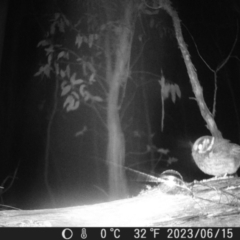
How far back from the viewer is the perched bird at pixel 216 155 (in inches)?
54.0

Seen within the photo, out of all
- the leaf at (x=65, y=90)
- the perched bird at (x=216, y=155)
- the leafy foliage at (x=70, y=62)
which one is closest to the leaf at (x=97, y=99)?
the leafy foliage at (x=70, y=62)

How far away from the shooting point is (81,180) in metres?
1.37

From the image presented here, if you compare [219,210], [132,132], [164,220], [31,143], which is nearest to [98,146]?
[132,132]

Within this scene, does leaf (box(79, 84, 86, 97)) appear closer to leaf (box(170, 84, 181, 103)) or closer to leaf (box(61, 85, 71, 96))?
leaf (box(61, 85, 71, 96))

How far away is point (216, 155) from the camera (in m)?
1.37

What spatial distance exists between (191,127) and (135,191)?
35cm

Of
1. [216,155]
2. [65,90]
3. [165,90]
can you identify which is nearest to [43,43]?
[65,90]

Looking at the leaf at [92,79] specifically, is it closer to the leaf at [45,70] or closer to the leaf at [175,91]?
the leaf at [45,70]

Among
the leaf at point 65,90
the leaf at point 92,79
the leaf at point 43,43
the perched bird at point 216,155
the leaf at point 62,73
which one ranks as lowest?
the perched bird at point 216,155

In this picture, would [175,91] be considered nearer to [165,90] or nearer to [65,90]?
[165,90]

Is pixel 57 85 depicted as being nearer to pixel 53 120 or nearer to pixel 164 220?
pixel 53 120

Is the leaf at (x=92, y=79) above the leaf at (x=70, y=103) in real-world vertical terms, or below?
above

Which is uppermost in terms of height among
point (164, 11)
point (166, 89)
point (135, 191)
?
point (164, 11)

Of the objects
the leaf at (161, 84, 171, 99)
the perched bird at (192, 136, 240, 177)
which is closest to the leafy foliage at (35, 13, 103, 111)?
the leaf at (161, 84, 171, 99)
